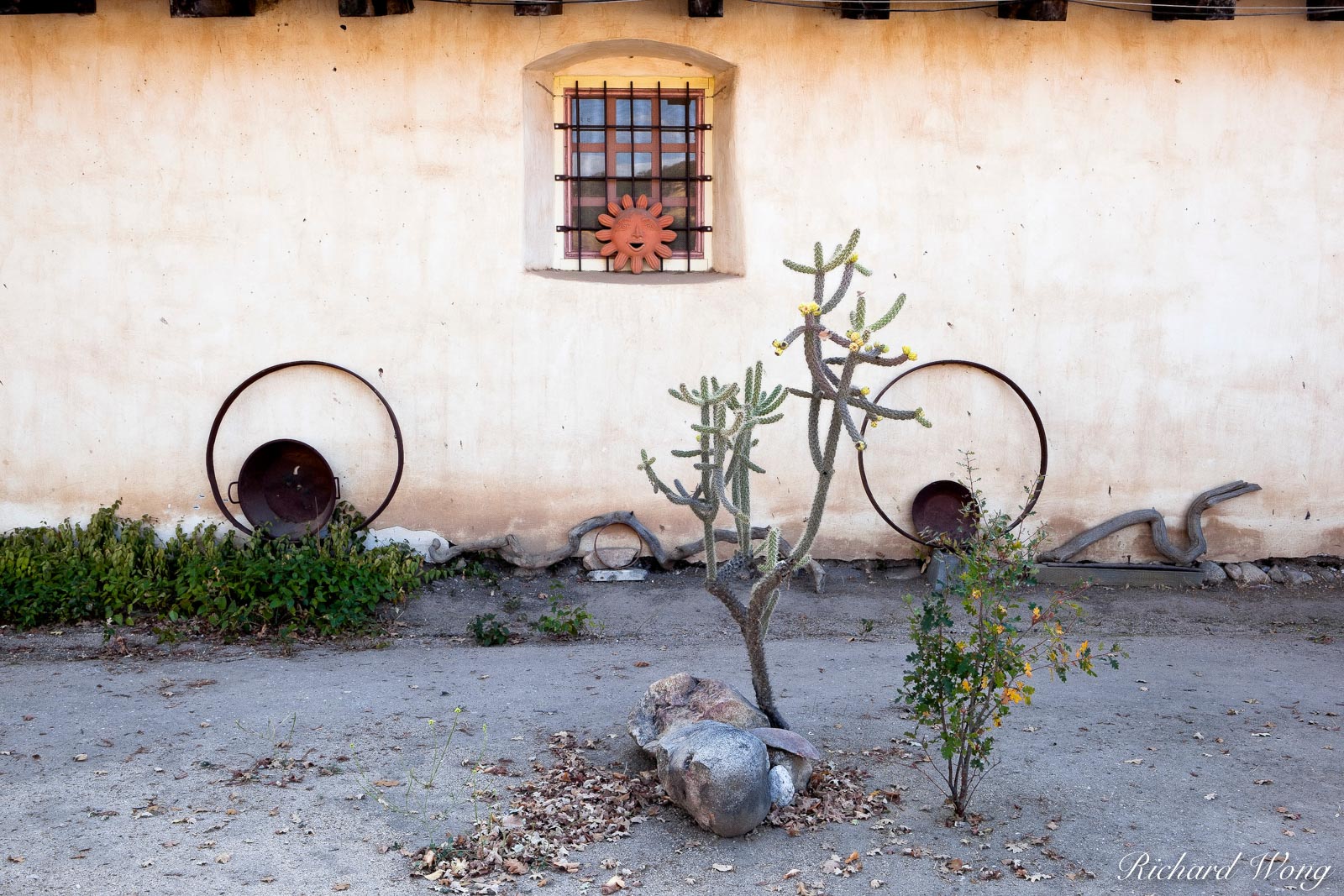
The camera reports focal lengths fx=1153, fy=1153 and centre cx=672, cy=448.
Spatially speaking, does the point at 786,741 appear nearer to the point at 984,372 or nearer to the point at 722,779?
the point at 722,779

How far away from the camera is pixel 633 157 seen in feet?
21.5

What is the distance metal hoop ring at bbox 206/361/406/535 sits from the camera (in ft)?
20.0

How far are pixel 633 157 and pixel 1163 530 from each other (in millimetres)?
3655

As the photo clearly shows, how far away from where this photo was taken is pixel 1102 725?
4371mm

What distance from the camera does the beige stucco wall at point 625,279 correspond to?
612 centimetres

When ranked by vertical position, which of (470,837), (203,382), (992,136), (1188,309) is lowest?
(470,837)

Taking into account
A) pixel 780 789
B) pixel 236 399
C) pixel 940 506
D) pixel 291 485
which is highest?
pixel 236 399

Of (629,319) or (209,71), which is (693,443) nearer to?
(629,319)

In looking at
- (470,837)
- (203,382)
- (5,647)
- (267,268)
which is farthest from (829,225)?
(5,647)

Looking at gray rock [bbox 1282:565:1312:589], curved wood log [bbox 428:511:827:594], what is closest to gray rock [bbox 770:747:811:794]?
curved wood log [bbox 428:511:827:594]

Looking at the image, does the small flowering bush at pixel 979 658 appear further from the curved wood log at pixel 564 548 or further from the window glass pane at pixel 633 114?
the window glass pane at pixel 633 114

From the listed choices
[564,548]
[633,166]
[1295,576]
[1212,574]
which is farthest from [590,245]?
[1295,576]

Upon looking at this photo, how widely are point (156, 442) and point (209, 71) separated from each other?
6.55ft

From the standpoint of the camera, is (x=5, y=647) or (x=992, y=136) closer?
(x=5, y=647)
